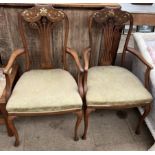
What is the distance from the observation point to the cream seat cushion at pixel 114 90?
1.51m

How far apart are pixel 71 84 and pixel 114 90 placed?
332 mm

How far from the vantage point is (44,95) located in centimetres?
147

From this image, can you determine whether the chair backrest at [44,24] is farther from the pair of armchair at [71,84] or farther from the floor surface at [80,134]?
A: the floor surface at [80,134]

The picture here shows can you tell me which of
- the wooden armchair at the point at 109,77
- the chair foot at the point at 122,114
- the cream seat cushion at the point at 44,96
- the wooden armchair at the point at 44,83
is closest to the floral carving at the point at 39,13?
the wooden armchair at the point at 44,83

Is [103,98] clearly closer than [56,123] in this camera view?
Yes

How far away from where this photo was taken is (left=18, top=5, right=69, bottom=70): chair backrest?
5.15 feet

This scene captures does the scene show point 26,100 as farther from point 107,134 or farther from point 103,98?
point 107,134

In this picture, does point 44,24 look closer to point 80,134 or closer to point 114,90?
point 114,90

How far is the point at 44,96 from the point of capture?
4.79 ft

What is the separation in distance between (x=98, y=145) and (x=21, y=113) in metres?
0.70

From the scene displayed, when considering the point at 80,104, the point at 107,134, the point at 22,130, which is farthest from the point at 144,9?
the point at 22,130

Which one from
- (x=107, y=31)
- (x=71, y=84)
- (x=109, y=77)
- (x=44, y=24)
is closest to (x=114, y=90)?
(x=109, y=77)

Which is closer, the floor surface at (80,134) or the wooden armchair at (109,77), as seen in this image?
the wooden armchair at (109,77)

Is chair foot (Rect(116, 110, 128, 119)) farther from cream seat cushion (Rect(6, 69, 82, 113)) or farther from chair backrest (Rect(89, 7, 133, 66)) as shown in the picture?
cream seat cushion (Rect(6, 69, 82, 113))
